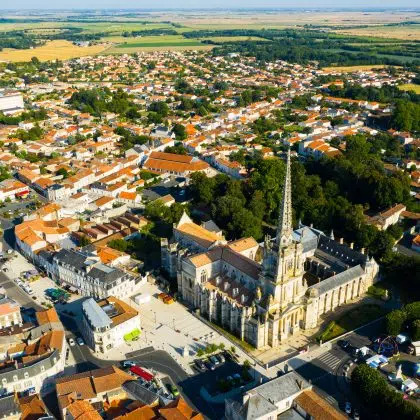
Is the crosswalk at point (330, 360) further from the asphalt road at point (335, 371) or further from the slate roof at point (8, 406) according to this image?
the slate roof at point (8, 406)

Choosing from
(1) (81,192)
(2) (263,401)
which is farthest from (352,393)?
(1) (81,192)

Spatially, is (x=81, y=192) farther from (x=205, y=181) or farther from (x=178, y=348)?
(x=178, y=348)

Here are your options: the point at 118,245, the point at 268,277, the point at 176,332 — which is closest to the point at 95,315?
the point at 176,332

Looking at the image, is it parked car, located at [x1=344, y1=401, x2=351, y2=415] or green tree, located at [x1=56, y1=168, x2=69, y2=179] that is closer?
parked car, located at [x1=344, y1=401, x2=351, y2=415]

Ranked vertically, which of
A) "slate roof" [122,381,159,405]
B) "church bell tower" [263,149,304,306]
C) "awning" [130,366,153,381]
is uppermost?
"church bell tower" [263,149,304,306]

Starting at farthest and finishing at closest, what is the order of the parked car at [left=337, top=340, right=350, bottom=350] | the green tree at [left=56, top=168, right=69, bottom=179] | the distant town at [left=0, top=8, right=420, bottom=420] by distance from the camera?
the green tree at [left=56, top=168, right=69, bottom=179], the parked car at [left=337, top=340, right=350, bottom=350], the distant town at [left=0, top=8, right=420, bottom=420]

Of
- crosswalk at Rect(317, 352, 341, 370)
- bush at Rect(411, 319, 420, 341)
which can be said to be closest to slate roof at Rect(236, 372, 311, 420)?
crosswalk at Rect(317, 352, 341, 370)

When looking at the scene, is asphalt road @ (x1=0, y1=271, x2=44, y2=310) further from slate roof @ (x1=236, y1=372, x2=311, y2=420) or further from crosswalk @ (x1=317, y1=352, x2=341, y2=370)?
crosswalk @ (x1=317, y1=352, x2=341, y2=370)
